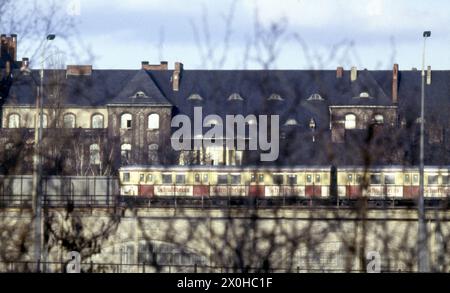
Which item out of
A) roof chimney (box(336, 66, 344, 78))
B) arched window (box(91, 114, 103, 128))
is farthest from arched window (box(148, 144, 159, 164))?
roof chimney (box(336, 66, 344, 78))

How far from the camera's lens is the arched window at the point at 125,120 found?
1539 inches

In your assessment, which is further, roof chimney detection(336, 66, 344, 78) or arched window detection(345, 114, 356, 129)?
arched window detection(345, 114, 356, 129)

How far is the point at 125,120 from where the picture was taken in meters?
41.3

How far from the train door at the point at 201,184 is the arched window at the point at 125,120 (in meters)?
5.29

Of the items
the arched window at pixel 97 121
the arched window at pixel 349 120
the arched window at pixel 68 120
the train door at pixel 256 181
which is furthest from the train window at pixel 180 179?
the train door at pixel 256 181

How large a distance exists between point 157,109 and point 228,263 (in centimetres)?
3238

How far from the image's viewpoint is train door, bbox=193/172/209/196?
33.0 m

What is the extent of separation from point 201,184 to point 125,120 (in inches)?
382

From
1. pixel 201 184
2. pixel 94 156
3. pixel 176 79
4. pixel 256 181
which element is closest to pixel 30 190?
pixel 256 181

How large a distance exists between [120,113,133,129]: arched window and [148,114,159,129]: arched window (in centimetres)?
89

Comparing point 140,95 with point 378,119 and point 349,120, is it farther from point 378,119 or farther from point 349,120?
point 378,119

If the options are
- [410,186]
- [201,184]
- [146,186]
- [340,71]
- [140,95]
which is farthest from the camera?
[140,95]

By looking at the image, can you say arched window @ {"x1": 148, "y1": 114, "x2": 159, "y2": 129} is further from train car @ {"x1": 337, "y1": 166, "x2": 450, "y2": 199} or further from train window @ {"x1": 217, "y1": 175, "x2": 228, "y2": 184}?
train car @ {"x1": 337, "y1": 166, "x2": 450, "y2": 199}
